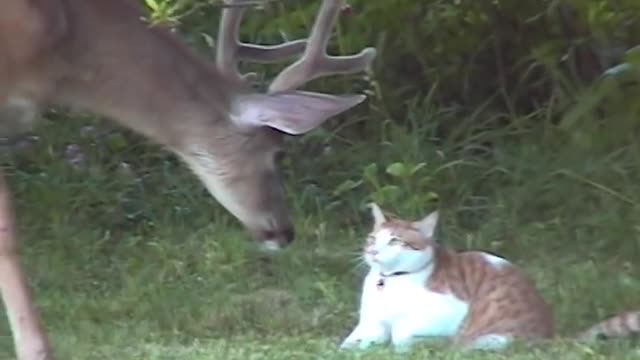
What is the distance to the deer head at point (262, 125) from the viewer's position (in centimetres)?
754

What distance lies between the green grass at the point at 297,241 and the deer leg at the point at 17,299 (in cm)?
35

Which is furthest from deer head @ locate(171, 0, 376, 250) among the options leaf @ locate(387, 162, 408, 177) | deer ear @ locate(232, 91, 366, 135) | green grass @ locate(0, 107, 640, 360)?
leaf @ locate(387, 162, 408, 177)

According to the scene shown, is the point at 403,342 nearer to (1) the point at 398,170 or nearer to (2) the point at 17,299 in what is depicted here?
(2) the point at 17,299

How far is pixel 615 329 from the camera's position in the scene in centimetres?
742

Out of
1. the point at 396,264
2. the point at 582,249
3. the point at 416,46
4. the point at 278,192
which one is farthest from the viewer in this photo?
the point at 416,46

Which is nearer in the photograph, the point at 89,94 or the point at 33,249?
the point at 89,94

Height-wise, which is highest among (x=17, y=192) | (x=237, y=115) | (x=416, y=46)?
(x=237, y=115)

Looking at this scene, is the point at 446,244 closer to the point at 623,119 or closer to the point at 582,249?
the point at 582,249

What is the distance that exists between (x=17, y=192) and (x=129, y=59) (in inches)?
123

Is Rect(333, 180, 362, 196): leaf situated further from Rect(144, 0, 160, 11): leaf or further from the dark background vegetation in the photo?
Rect(144, 0, 160, 11): leaf

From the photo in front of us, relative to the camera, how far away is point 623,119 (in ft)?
33.2

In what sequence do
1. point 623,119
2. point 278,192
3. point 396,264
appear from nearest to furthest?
point 396,264, point 278,192, point 623,119

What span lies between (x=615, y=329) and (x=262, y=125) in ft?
4.93

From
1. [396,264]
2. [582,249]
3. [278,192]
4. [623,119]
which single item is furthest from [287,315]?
[623,119]
